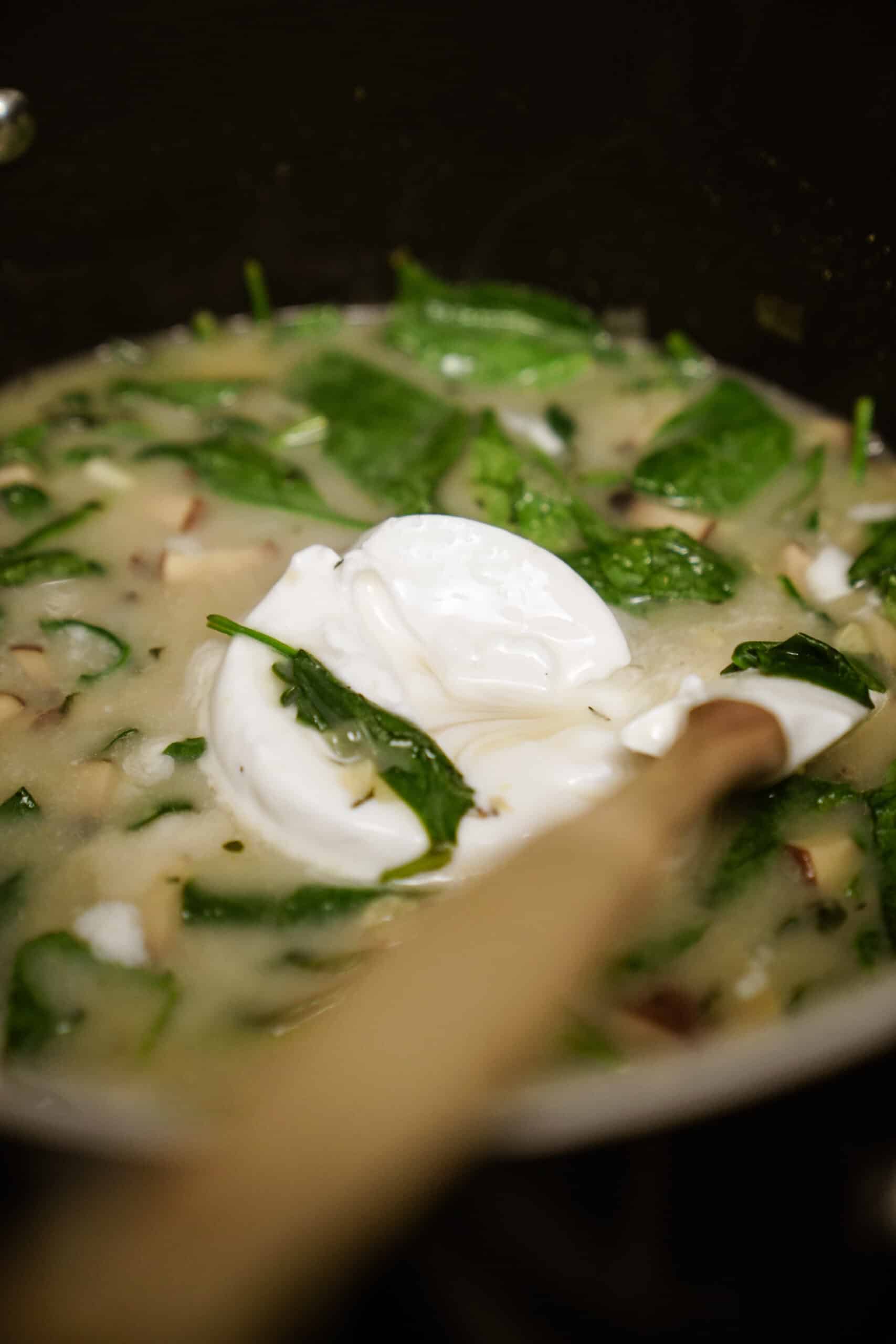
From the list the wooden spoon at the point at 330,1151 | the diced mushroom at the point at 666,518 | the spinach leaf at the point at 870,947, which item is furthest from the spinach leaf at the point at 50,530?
the spinach leaf at the point at 870,947

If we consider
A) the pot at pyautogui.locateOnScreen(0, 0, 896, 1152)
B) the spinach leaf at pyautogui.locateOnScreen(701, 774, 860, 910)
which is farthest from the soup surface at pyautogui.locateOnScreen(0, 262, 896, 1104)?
the pot at pyautogui.locateOnScreen(0, 0, 896, 1152)

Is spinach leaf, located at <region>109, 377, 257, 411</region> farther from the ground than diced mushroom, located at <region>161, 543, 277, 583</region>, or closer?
farther from the ground

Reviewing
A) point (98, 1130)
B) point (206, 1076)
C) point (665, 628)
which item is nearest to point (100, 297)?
point (665, 628)

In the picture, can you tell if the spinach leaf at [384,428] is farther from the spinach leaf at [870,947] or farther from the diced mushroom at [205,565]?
the spinach leaf at [870,947]

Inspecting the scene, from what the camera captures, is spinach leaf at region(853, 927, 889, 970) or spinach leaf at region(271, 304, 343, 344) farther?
spinach leaf at region(271, 304, 343, 344)

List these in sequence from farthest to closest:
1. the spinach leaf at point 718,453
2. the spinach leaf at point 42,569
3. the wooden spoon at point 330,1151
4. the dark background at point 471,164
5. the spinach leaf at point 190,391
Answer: the spinach leaf at point 190,391, the spinach leaf at point 718,453, the dark background at point 471,164, the spinach leaf at point 42,569, the wooden spoon at point 330,1151

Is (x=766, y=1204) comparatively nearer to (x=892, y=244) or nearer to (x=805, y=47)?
(x=892, y=244)

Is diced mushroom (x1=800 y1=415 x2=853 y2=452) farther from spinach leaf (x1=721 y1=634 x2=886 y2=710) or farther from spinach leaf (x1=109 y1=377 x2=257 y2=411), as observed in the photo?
spinach leaf (x1=109 y1=377 x2=257 y2=411)
